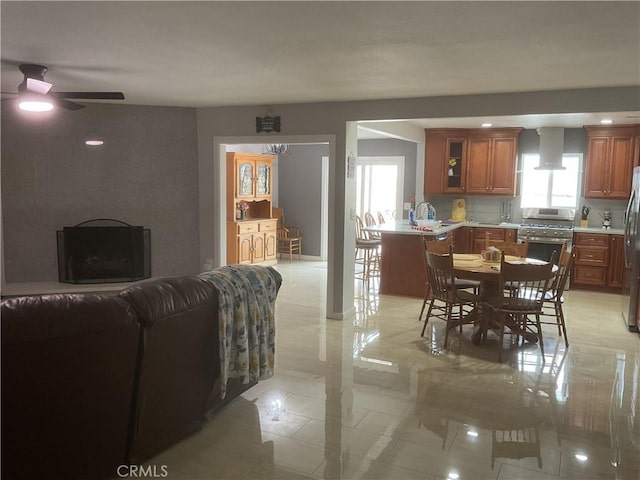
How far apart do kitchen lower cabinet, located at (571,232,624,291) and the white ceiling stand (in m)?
3.49

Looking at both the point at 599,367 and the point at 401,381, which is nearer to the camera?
the point at 401,381

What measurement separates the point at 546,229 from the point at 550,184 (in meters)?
1.00

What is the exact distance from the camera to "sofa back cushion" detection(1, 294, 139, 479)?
215cm

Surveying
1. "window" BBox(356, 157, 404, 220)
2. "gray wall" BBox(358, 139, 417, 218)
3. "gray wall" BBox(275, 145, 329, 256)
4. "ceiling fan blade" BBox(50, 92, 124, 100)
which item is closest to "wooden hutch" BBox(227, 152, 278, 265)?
"gray wall" BBox(275, 145, 329, 256)

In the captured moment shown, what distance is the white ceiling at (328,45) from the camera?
8.56 ft

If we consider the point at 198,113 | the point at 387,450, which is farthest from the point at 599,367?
the point at 198,113

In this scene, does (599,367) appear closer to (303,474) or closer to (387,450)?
(387,450)

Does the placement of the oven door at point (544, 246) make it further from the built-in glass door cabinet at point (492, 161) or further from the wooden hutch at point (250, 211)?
the wooden hutch at point (250, 211)

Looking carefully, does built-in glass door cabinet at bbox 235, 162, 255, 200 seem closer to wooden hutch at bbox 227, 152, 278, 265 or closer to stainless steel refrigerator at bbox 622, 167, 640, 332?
wooden hutch at bbox 227, 152, 278, 265

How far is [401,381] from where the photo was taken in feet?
12.8

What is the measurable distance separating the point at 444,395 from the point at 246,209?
5.94 metres

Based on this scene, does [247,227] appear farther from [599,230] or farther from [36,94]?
[599,230]

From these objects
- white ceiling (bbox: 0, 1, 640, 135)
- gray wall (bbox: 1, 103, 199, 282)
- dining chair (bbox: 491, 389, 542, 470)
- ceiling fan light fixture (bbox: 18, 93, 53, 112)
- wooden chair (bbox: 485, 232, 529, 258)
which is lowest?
dining chair (bbox: 491, 389, 542, 470)

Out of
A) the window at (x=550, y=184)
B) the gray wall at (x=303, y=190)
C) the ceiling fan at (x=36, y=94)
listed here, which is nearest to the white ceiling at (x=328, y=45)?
the ceiling fan at (x=36, y=94)
